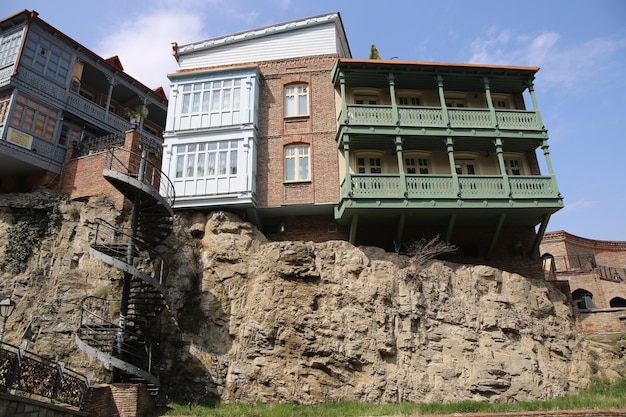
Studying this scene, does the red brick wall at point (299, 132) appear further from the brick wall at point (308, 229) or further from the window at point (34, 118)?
the window at point (34, 118)

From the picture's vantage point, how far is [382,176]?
→ 19969 mm

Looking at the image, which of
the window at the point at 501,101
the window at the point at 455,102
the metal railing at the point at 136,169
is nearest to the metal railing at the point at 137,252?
the metal railing at the point at 136,169

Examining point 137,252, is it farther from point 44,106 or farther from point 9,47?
point 9,47

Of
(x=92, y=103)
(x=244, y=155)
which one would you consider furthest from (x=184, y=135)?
(x=92, y=103)

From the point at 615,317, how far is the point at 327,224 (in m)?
12.5

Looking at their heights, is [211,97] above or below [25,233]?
above

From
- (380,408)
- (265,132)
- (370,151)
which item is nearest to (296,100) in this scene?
(265,132)

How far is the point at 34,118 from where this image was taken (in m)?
22.3

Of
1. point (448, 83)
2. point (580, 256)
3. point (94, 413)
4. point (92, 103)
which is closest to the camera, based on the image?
point (94, 413)

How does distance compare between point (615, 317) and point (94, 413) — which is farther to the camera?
point (615, 317)

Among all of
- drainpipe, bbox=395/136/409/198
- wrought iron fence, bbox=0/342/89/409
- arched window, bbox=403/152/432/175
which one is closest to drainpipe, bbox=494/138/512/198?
arched window, bbox=403/152/432/175

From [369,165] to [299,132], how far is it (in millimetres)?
3662

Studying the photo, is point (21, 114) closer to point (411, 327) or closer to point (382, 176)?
point (382, 176)

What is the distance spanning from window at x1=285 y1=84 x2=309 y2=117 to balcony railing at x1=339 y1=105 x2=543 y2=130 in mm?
2272
